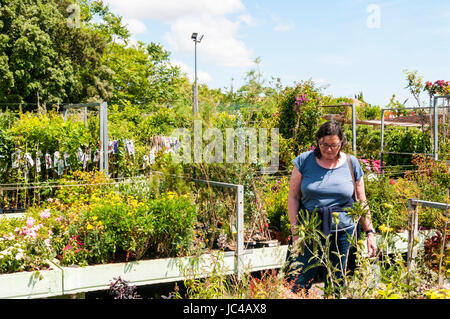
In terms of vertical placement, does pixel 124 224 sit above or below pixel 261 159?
below

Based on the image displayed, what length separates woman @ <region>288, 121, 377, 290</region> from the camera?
2398mm

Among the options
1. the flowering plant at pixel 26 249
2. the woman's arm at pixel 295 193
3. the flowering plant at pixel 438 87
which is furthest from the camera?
the flowering plant at pixel 438 87

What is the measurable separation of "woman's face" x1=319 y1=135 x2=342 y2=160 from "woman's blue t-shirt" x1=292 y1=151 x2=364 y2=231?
9cm

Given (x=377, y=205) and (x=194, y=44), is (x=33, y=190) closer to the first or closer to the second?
(x=377, y=205)

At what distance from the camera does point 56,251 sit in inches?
134

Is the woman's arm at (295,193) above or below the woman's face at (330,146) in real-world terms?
below

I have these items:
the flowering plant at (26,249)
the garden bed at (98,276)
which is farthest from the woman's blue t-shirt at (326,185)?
the flowering plant at (26,249)

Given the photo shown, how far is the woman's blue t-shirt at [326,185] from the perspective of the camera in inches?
95.8

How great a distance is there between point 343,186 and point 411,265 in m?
0.72

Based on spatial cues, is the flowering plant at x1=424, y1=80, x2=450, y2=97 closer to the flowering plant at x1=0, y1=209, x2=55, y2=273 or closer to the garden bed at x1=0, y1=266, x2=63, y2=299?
the flowering plant at x1=0, y1=209, x2=55, y2=273

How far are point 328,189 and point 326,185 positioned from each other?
27 mm

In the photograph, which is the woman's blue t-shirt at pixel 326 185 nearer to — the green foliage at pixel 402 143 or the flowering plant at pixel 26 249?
the flowering plant at pixel 26 249

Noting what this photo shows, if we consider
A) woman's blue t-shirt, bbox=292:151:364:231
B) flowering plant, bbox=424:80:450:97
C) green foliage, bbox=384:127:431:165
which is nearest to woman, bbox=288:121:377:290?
woman's blue t-shirt, bbox=292:151:364:231
